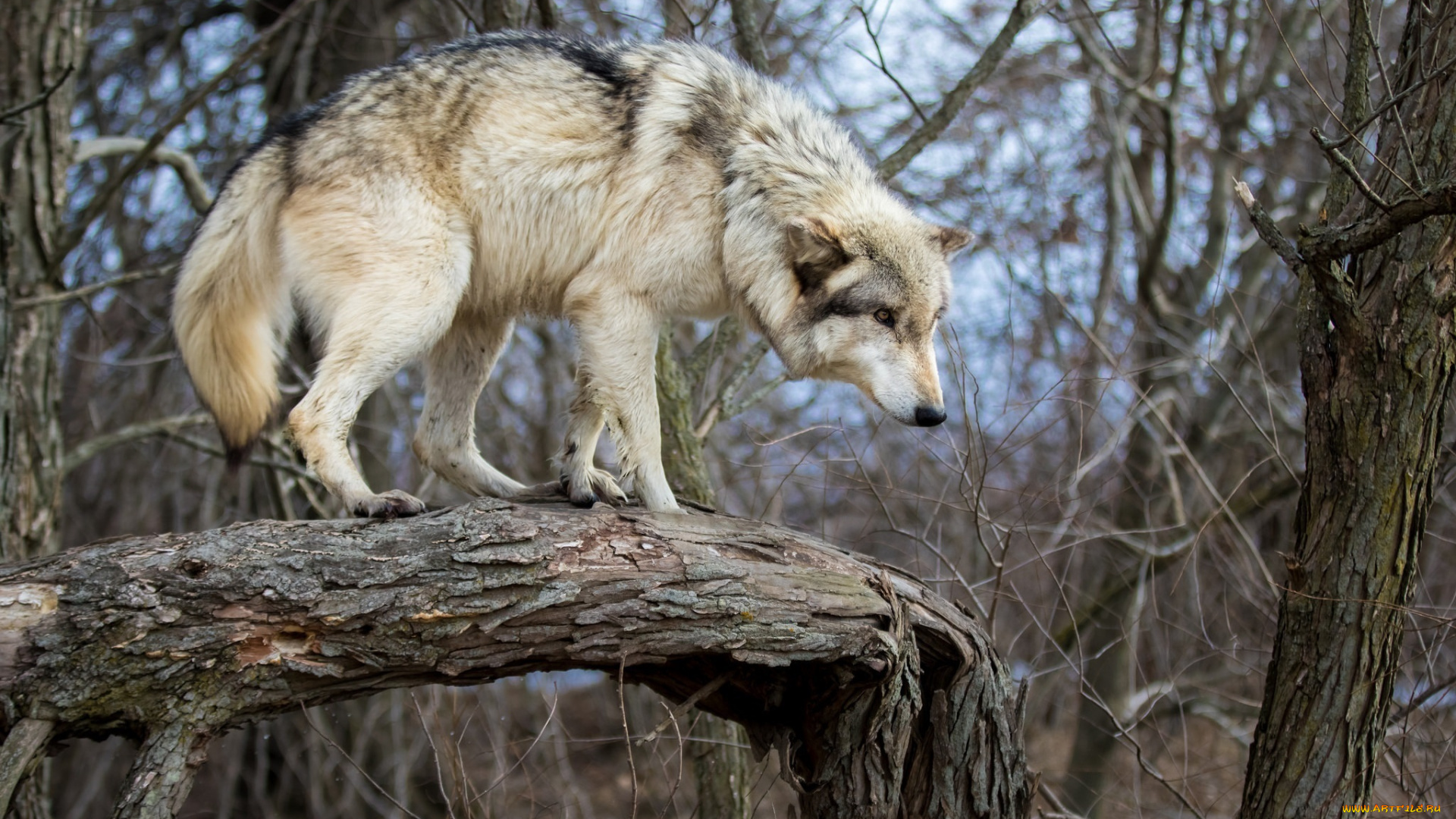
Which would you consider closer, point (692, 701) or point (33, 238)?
point (692, 701)

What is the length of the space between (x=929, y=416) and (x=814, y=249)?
33.2 inches

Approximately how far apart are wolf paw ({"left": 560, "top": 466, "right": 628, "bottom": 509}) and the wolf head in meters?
0.94

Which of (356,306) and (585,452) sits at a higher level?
(356,306)

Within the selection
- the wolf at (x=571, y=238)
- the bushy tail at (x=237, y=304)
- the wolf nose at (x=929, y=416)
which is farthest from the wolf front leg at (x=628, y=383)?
the bushy tail at (x=237, y=304)

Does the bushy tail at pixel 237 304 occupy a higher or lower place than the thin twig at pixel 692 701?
higher

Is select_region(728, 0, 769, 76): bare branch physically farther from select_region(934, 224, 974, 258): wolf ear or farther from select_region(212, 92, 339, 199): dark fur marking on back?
select_region(212, 92, 339, 199): dark fur marking on back

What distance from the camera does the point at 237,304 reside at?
4.64 metres

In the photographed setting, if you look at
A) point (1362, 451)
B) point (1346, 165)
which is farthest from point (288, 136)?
point (1362, 451)

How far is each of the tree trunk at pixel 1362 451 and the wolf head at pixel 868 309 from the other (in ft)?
4.64

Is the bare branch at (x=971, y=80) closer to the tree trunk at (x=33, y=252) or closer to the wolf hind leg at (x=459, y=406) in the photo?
the wolf hind leg at (x=459, y=406)

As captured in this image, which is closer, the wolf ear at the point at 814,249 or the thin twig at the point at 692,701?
the thin twig at the point at 692,701

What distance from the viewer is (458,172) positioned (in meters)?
4.56

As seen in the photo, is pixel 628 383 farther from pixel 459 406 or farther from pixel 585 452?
pixel 459 406

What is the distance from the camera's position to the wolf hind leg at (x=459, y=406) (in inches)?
194
